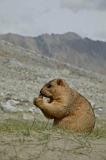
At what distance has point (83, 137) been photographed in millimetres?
9078

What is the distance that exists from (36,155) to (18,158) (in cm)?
30

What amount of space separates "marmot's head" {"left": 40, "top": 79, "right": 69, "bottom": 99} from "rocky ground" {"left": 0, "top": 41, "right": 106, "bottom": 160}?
0.62 metres

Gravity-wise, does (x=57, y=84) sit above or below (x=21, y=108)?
above

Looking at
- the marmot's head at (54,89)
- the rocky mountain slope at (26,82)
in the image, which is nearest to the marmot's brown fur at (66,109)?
the marmot's head at (54,89)

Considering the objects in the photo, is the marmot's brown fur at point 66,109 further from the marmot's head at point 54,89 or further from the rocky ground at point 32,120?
the rocky ground at point 32,120

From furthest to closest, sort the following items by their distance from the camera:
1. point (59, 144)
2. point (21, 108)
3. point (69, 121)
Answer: point (21, 108) < point (69, 121) < point (59, 144)

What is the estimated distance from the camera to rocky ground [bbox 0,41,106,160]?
786 cm

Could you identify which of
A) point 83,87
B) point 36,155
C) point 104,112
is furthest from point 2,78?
point 36,155

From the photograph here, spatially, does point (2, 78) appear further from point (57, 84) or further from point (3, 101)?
point (57, 84)

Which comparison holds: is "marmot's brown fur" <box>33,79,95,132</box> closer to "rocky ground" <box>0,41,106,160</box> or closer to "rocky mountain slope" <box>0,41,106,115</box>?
"rocky ground" <box>0,41,106,160</box>

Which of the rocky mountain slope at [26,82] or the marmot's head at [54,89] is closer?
the marmot's head at [54,89]

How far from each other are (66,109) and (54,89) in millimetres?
488

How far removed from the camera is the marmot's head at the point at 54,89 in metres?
10.9

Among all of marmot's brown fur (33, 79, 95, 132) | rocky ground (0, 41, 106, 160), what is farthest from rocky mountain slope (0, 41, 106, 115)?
marmot's brown fur (33, 79, 95, 132)
